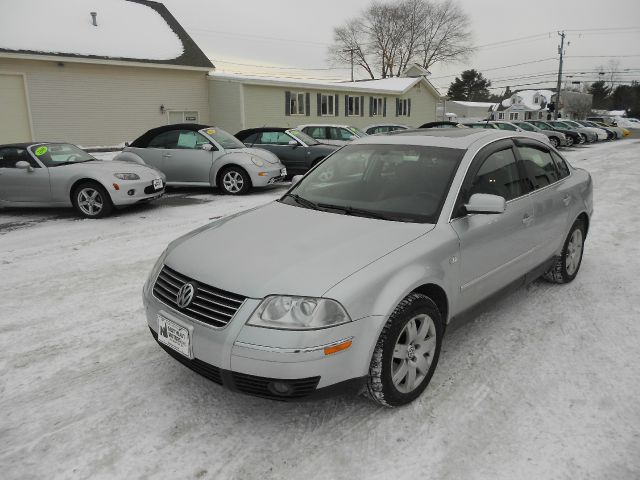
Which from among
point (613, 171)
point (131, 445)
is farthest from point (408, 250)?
point (613, 171)

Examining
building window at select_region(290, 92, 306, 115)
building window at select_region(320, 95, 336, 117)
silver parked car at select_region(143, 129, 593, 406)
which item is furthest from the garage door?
silver parked car at select_region(143, 129, 593, 406)

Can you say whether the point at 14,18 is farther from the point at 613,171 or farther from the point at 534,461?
the point at 534,461

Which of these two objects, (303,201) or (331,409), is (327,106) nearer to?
(303,201)

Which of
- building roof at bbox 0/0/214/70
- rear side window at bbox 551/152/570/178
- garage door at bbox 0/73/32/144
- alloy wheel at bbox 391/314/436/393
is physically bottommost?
alloy wheel at bbox 391/314/436/393

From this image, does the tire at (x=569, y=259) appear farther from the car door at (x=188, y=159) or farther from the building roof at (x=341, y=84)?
the building roof at (x=341, y=84)

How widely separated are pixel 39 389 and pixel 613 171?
15.6m

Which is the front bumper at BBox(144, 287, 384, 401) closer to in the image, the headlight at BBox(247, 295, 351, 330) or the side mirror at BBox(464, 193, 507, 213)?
the headlight at BBox(247, 295, 351, 330)

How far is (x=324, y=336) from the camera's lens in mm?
2412

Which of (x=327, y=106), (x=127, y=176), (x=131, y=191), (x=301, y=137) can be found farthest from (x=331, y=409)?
(x=327, y=106)

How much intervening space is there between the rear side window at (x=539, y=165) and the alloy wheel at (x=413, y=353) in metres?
1.92

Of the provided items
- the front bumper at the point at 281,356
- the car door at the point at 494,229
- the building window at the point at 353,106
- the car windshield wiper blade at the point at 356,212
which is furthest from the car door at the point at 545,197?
the building window at the point at 353,106

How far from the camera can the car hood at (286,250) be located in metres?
2.55

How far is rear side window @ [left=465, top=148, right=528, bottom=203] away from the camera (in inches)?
139

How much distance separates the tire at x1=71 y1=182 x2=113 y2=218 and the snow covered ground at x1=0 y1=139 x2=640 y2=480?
362cm
